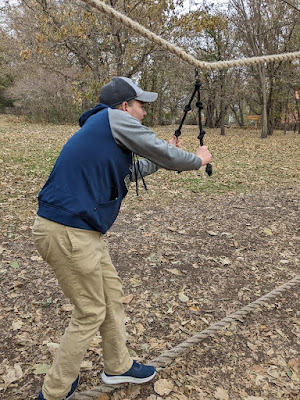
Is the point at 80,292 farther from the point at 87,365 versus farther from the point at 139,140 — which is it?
the point at 87,365

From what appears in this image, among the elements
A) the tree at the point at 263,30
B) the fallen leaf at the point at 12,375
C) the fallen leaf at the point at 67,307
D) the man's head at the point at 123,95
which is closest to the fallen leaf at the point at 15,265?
the fallen leaf at the point at 67,307

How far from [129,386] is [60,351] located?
2.30ft

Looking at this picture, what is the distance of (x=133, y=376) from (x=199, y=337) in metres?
0.68

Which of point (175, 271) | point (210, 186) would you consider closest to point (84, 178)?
point (175, 271)

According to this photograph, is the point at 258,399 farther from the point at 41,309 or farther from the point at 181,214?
the point at 181,214

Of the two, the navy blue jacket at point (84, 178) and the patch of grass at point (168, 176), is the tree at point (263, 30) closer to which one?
the patch of grass at point (168, 176)

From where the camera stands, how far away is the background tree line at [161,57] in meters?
9.36

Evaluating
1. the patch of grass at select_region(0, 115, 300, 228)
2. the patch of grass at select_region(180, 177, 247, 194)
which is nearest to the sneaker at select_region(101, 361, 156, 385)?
the patch of grass at select_region(0, 115, 300, 228)

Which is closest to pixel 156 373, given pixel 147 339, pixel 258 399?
pixel 147 339

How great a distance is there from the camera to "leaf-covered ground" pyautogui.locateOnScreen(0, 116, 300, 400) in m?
2.47

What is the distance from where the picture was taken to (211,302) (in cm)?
340

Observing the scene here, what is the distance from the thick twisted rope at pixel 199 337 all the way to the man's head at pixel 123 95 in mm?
1814

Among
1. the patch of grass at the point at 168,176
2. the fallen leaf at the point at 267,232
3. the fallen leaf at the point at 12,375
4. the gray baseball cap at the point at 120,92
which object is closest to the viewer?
the gray baseball cap at the point at 120,92

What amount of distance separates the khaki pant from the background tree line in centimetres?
727
